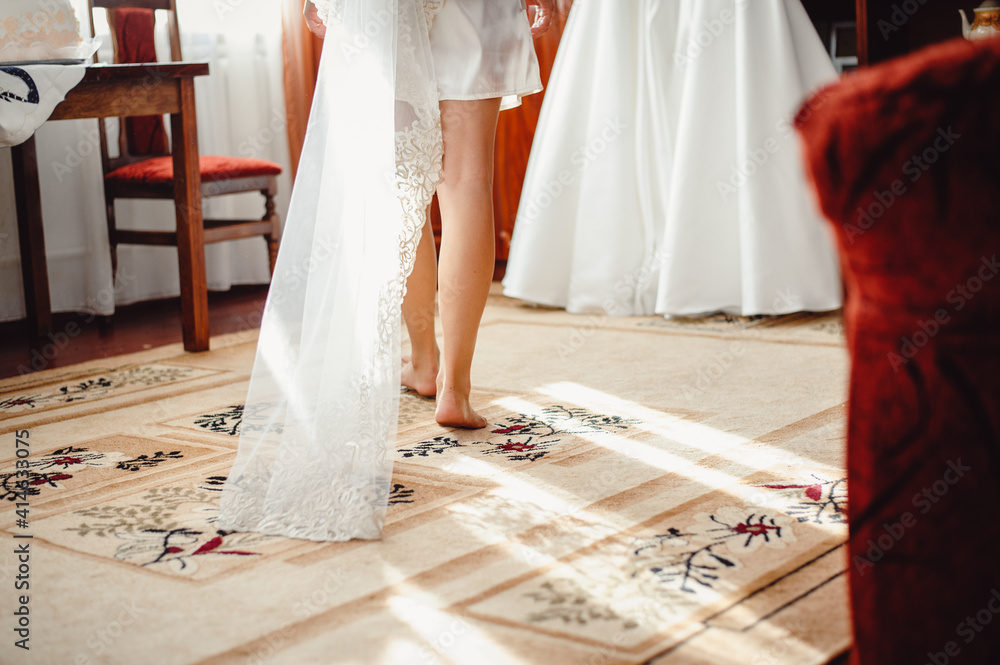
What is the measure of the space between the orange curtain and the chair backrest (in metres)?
0.65

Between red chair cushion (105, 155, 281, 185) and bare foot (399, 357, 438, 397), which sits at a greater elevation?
red chair cushion (105, 155, 281, 185)

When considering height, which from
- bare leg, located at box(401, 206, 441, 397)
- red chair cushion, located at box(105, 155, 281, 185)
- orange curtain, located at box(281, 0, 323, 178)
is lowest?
bare leg, located at box(401, 206, 441, 397)

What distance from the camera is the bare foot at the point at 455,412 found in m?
1.75

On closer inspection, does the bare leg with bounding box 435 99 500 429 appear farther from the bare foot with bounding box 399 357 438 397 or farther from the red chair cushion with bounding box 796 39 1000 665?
the red chair cushion with bounding box 796 39 1000 665

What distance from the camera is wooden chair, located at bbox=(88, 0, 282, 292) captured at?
2.87 metres

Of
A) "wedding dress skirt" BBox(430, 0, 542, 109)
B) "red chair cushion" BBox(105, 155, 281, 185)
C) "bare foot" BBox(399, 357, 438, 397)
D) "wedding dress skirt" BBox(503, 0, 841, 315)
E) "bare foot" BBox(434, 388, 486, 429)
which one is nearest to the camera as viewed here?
"wedding dress skirt" BBox(430, 0, 542, 109)

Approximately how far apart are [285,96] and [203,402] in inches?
76.7

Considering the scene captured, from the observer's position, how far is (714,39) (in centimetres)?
276

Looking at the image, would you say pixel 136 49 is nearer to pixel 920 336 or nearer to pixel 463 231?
pixel 463 231

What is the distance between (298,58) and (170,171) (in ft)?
3.34

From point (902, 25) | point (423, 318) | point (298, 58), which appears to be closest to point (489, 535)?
point (423, 318)

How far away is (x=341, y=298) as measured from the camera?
140 centimetres

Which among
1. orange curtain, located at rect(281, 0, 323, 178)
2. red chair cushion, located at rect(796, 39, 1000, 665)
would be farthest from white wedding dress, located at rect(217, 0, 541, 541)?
orange curtain, located at rect(281, 0, 323, 178)

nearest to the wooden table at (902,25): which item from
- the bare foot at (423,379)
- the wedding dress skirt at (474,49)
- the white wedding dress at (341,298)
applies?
the wedding dress skirt at (474,49)
